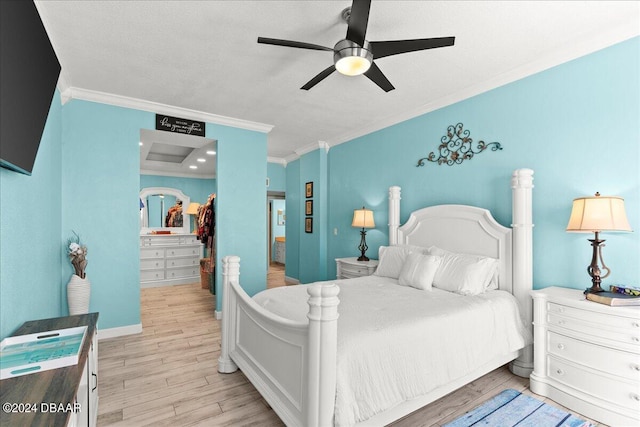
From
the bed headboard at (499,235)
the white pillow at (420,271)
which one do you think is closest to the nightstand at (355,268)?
the bed headboard at (499,235)

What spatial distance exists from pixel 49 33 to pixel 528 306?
14.4 feet

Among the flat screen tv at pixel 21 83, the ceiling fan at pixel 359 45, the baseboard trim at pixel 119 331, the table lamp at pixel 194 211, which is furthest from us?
the table lamp at pixel 194 211

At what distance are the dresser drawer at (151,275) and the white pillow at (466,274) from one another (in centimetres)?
531

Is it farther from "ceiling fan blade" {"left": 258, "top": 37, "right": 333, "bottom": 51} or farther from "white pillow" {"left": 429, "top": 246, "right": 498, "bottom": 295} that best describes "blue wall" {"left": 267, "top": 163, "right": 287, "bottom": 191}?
"ceiling fan blade" {"left": 258, "top": 37, "right": 333, "bottom": 51}

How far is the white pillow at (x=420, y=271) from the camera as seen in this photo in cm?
278

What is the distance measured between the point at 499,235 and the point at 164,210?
649 centimetres

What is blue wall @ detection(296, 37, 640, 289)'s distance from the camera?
2223 millimetres

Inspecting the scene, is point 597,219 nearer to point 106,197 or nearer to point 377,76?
point 377,76

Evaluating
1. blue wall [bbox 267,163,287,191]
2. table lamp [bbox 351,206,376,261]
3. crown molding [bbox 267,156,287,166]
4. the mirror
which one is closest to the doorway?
blue wall [bbox 267,163,287,191]

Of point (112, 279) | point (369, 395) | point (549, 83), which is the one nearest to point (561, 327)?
point (369, 395)

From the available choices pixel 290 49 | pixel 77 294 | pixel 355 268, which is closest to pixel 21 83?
pixel 290 49

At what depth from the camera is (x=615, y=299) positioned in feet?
6.43

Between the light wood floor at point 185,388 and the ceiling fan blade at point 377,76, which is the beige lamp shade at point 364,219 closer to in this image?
the ceiling fan blade at point 377,76

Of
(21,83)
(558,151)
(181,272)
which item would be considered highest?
(21,83)
